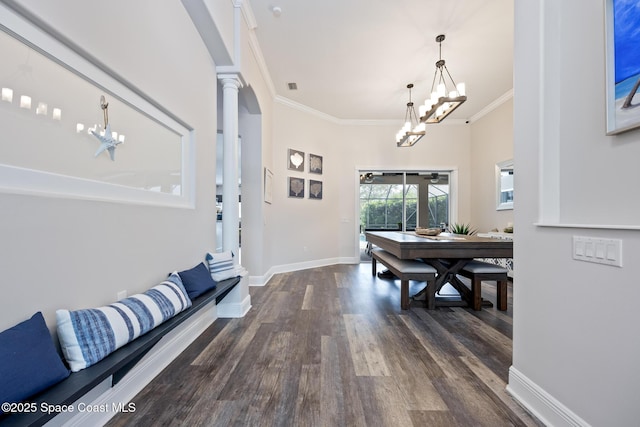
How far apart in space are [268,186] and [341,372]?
9.80ft

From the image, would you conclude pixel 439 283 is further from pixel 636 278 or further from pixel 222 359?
pixel 222 359

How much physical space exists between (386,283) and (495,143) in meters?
3.47

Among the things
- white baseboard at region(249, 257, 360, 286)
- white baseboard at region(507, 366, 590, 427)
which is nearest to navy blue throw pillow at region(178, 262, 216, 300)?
white baseboard at region(249, 257, 360, 286)

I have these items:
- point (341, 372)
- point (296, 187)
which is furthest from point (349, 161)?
point (341, 372)

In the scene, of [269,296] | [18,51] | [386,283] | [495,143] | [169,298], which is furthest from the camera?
[495,143]


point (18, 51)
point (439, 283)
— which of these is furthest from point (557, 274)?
point (18, 51)

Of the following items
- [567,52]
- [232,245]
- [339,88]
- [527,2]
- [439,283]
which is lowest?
[439,283]

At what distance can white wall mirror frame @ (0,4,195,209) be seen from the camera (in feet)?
3.08

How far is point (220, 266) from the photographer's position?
243 centimetres

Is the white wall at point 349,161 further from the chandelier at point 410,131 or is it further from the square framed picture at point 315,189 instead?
the chandelier at point 410,131

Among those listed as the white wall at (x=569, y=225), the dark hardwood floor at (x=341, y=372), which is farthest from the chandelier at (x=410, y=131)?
the dark hardwood floor at (x=341, y=372)

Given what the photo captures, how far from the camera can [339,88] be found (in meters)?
4.38

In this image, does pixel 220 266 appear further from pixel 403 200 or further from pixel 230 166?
pixel 403 200

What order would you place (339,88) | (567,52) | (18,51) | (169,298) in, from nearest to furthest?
(18,51), (567,52), (169,298), (339,88)
